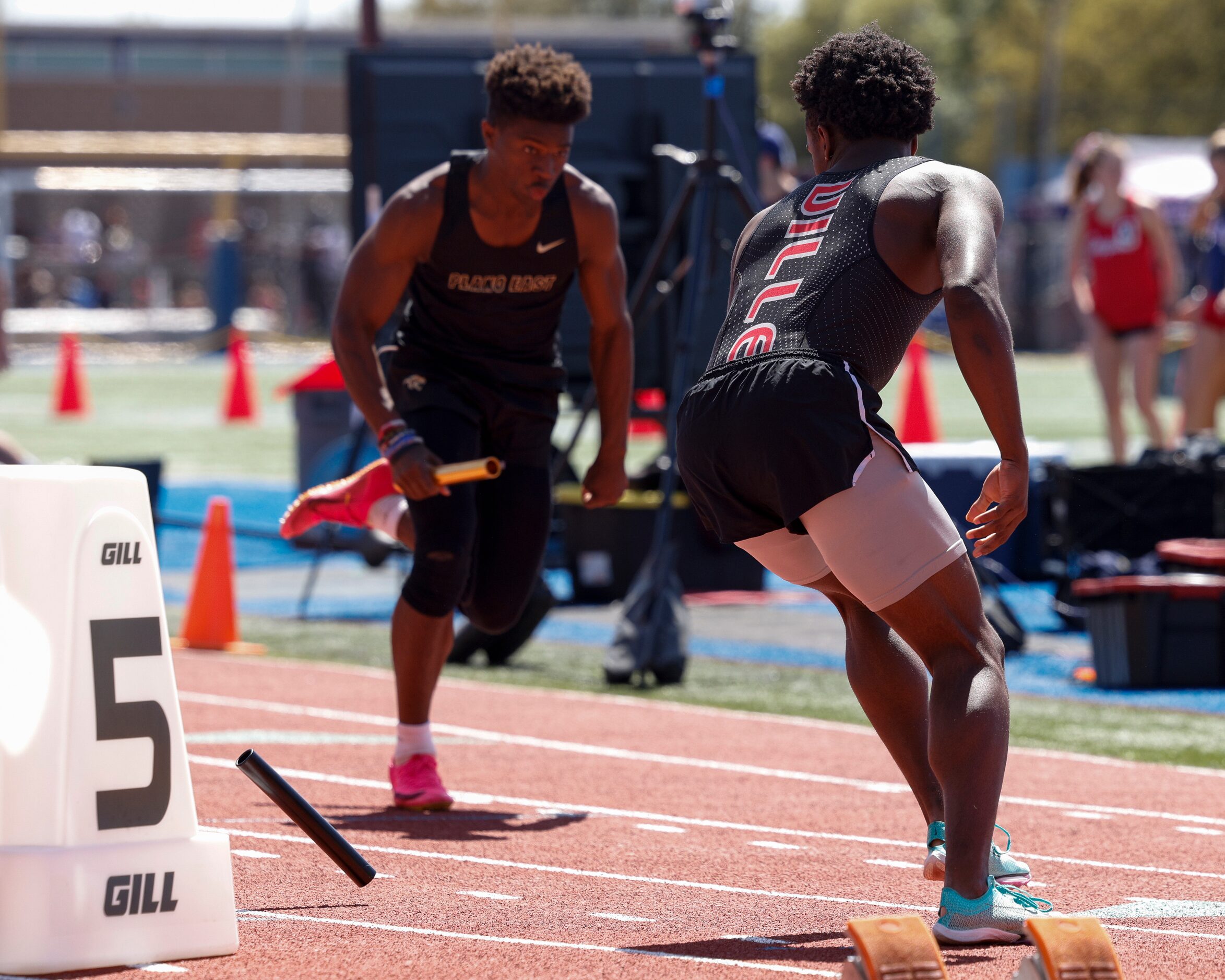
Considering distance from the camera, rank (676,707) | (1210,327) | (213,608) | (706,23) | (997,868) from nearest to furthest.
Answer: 1. (997,868)
2. (676,707)
3. (706,23)
4. (213,608)
5. (1210,327)

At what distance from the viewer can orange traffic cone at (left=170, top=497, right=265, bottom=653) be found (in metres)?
9.58

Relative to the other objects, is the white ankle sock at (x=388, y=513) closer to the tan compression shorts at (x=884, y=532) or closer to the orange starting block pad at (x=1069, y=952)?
the tan compression shorts at (x=884, y=532)

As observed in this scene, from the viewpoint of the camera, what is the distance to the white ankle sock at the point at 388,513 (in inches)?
246

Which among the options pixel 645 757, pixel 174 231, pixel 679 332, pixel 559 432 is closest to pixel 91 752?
pixel 645 757

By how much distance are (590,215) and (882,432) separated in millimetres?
2125

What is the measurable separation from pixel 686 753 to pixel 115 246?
34654 mm

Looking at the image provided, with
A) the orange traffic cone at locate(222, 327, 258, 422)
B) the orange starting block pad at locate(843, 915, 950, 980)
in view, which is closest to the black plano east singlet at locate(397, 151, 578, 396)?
the orange starting block pad at locate(843, 915, 950, 980)

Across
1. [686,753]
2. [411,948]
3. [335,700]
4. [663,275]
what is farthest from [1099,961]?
[663,275]

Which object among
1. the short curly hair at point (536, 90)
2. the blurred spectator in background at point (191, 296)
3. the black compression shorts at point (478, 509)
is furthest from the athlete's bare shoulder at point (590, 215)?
the blurred spectator in background at point (191, 296)

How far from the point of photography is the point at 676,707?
26.7 feet

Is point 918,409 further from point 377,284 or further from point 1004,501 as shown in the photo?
point 1004,501

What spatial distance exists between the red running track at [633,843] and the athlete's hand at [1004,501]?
82cm

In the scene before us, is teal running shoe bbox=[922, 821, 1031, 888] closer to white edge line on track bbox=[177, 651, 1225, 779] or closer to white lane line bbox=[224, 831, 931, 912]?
white lane line bbox=[224, 831, 931, 912]

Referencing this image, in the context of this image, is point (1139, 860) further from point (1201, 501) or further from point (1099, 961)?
point (1201, 501)
